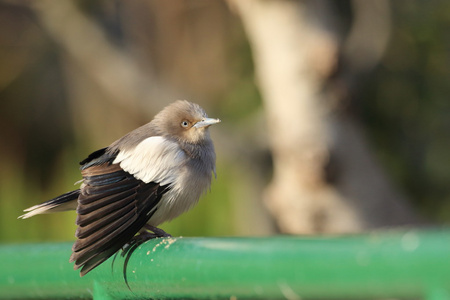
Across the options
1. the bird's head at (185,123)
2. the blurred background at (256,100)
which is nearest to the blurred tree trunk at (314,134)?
the blurred background at (256,100)

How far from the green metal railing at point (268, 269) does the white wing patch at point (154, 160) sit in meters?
0.74

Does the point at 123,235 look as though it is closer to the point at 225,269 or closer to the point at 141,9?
Result: the point at 225,269

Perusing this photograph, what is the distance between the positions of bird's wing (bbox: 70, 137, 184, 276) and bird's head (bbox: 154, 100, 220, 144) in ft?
0.72

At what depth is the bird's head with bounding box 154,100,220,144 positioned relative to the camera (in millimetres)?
3846

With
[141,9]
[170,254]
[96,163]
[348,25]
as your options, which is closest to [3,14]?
[141,9]

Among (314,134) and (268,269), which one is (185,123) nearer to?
(268,269)

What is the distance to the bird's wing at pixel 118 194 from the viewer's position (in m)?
2.71

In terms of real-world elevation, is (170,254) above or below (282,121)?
above

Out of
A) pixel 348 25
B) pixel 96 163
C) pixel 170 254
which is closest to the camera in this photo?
pixel 170 254

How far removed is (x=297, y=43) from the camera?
251 inches

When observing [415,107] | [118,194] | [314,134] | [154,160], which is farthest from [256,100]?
[118,194]

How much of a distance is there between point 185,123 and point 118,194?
Result: 0.94m

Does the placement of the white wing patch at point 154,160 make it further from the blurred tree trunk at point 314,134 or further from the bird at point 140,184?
the blurred tree trunk at point 314,134

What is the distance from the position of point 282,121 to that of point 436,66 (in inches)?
119
